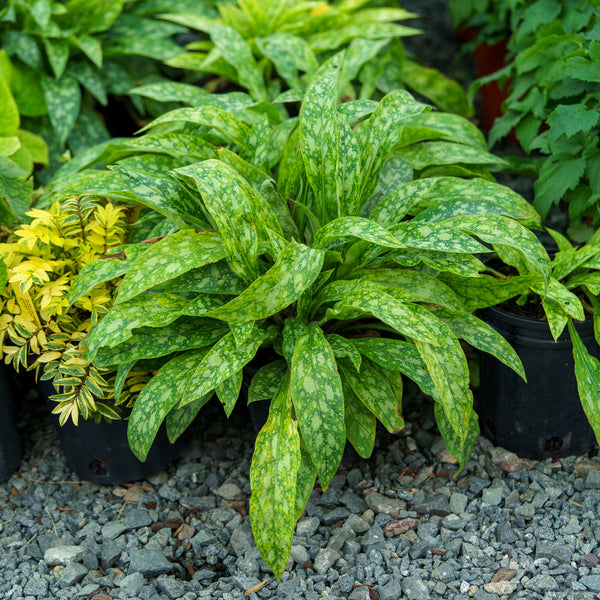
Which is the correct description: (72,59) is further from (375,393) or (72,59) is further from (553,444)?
(553,444)

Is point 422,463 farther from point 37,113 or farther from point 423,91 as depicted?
point 37,113

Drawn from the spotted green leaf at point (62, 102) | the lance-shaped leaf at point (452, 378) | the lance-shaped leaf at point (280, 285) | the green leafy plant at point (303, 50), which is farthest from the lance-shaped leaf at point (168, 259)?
the spotted green leaf at point (62, 102)

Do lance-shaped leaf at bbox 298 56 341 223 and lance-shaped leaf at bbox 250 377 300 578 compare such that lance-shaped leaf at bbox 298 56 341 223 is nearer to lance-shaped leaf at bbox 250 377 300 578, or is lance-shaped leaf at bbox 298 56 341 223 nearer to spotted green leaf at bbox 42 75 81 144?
lance-shaped leaf at bbox 250 377 300 578

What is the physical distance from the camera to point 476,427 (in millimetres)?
1899

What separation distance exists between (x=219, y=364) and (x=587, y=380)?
0.95 m

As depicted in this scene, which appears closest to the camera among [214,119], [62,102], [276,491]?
[276,491]

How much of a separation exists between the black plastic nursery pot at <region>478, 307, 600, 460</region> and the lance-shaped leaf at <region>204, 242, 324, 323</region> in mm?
601

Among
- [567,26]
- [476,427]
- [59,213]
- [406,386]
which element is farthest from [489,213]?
[59,213]

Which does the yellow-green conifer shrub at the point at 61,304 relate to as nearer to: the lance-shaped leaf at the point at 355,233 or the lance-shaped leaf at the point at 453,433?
the lance-shaped leaf at the point at 355,233

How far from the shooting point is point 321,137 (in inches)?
74.4

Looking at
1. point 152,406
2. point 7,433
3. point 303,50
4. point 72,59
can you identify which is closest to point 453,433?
point 152,406

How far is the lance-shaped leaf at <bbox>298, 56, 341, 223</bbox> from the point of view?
1.87m

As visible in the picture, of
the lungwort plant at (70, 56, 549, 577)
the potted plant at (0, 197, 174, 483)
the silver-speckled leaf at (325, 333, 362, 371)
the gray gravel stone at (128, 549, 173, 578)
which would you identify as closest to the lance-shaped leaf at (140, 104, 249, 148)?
the lungwort plant at (70, 56, 549, 577)

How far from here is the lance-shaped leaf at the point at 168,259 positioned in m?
1.71
